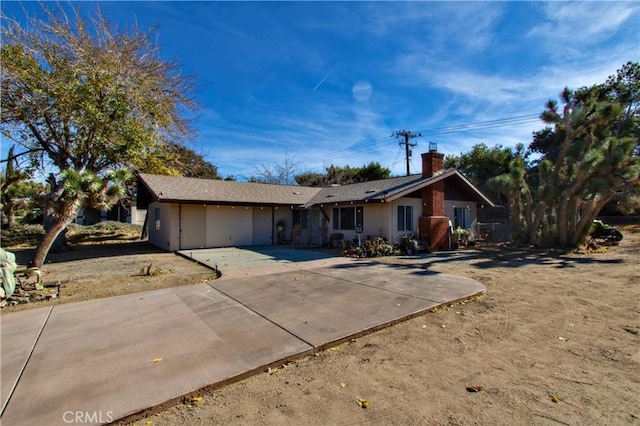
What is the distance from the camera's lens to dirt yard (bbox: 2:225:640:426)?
271 centimetres

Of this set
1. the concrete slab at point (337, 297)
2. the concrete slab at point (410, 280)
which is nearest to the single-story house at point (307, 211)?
the concrete slab at point (410, 280)

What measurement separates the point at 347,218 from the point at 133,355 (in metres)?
12.7

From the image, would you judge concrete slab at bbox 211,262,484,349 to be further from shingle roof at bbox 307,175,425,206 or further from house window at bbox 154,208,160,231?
house window at bbox 154,208,160,231

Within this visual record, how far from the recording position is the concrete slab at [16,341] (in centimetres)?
330

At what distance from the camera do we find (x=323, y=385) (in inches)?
126

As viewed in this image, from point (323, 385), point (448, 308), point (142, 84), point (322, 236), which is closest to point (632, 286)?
point (448, 308)

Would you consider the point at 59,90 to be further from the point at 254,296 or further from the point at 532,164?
the point at 532,164

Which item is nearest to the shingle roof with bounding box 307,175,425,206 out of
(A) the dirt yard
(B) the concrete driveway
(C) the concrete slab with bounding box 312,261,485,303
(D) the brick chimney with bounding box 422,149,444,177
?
(D) the brick chimney with bounding box 422,149,444,177

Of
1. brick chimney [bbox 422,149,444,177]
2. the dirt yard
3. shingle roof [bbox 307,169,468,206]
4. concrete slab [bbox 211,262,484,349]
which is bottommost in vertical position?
the dirt yard

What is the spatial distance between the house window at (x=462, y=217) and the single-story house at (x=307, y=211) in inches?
2.1

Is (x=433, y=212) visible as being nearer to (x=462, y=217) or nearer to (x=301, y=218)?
(x=462, y=217)

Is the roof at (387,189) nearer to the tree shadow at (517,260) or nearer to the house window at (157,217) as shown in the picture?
the tree shadow at (517,260)

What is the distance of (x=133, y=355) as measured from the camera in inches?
151

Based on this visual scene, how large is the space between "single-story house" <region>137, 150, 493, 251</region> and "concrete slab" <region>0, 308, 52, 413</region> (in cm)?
884
